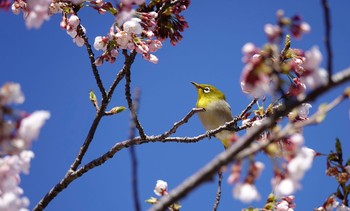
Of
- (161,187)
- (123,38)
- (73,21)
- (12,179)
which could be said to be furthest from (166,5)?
(12,179)

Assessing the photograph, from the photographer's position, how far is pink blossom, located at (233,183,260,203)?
71.1 inches

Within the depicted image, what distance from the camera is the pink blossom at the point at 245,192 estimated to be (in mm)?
1805

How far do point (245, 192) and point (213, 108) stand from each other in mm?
6094

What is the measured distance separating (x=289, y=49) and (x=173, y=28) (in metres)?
1.36

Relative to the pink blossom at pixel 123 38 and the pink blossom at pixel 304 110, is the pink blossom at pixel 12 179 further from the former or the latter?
the pink blossom at pixel 304 110

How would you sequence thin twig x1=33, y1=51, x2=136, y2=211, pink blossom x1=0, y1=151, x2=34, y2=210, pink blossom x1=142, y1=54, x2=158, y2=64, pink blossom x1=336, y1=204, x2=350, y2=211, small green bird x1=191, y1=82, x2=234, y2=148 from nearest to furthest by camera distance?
pink blossom x1=0, y1=151, x2=34, y2=210
pink blossom x1=336, y1=204, x2=350, y2=211
thin twig x1=33, y1=51, x2=136, y2=211
pink blossom x1=142, y1=54, x2=158, y2=64
small green bird x1=191, y1=82, x2=234, y2=148

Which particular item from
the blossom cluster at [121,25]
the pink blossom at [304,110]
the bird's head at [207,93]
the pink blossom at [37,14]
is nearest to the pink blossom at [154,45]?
the blossom cluster at [121,25]

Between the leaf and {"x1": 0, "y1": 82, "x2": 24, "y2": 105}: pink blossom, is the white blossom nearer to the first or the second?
the leaf

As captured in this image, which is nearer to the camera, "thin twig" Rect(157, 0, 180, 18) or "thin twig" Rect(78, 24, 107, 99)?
"thin twig" Rect(78, 24, 107, 99)

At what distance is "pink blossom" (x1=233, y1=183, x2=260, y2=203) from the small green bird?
18.8 feet

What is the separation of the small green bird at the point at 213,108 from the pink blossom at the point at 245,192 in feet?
18.8

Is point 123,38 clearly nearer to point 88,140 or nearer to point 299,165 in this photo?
point 88,140

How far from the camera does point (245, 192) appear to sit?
5.92 feet

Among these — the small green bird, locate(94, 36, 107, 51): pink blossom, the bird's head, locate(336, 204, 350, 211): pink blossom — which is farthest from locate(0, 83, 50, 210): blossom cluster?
the bird's head
